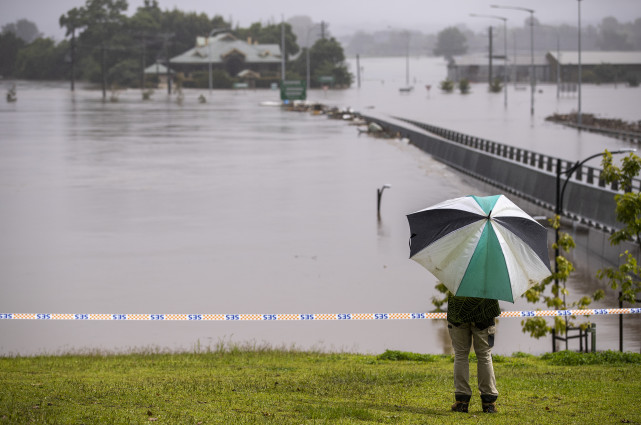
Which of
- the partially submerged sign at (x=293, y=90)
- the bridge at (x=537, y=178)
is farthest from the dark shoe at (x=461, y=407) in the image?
the partially submerged sign at (x=293, y=90)

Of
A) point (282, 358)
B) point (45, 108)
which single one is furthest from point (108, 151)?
point (45, 108)

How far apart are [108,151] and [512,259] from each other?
5451 centimetres

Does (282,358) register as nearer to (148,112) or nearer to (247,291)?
(247,291)

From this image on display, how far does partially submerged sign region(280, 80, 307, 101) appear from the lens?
5005 inches

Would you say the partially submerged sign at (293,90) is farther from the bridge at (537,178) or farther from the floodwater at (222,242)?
the bridge at (537,178)

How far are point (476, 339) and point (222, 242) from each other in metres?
21.1

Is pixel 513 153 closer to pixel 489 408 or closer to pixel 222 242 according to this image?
pixel 222 242

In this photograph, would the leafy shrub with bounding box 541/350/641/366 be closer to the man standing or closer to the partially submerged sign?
the man standing

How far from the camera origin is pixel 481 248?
355 inches

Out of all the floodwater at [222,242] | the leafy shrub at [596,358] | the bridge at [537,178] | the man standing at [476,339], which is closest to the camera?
the man standing at [476,339]

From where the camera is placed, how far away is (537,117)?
105m

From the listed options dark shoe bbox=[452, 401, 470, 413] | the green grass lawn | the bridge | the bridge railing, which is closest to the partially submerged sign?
the bridge railing

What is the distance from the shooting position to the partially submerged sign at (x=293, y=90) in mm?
127125

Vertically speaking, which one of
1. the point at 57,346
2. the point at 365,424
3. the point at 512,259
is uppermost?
the point at 512,259
